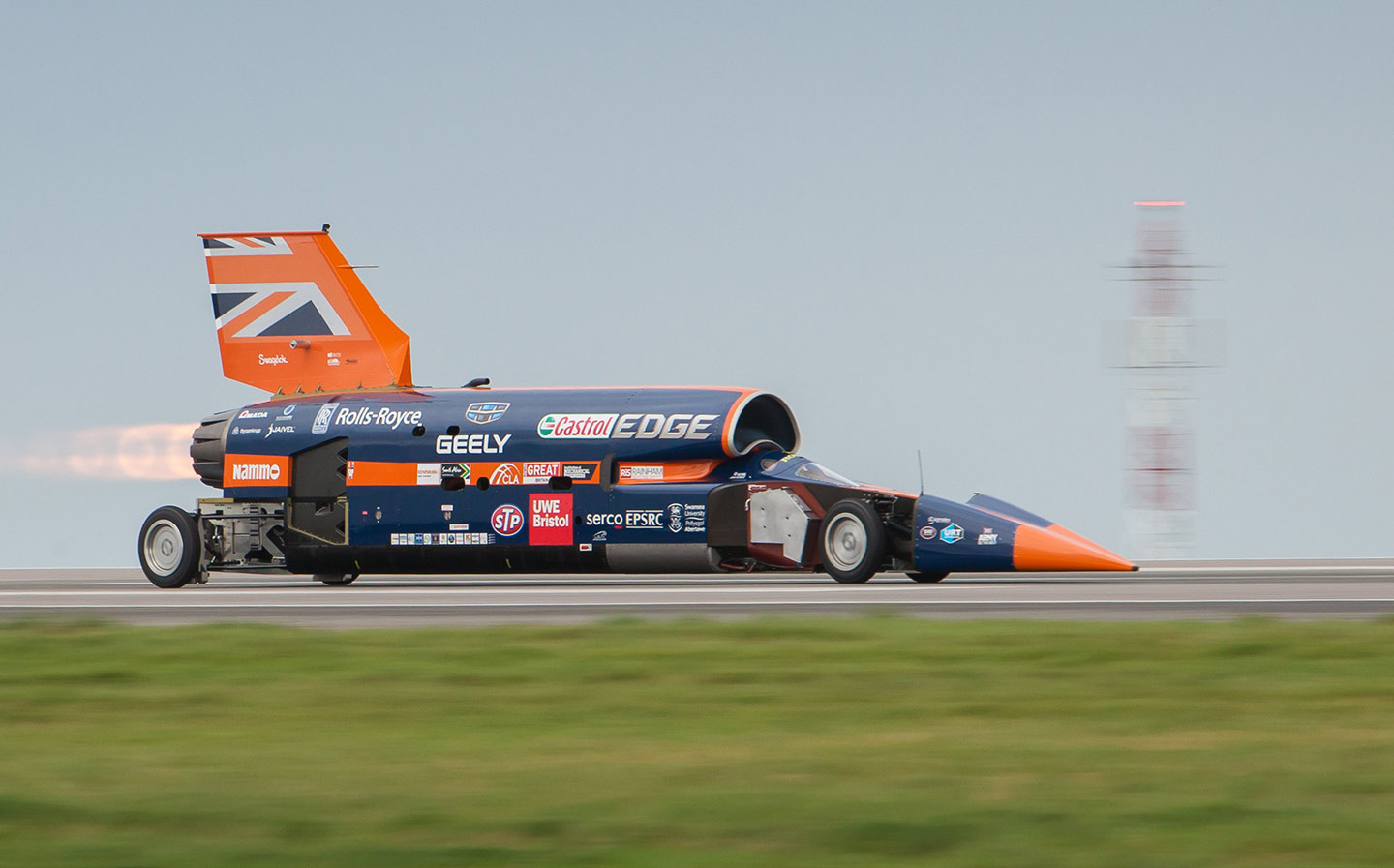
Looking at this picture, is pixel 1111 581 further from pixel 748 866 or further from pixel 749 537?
pixel 748 866

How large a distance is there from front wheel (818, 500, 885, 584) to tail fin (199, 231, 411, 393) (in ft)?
27.5

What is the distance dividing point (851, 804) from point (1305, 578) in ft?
56.2

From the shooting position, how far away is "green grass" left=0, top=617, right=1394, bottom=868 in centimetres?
534

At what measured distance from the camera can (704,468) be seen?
21.2 metres

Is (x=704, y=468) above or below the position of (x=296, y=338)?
below

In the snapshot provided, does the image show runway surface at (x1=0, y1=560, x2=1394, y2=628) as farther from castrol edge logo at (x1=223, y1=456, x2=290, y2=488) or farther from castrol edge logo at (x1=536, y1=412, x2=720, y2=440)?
castrol edge logo at (x1=536, y1=412, x2=720, y2=440)

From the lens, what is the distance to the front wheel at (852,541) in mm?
19688

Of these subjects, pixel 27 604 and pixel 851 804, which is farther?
pixel 27 604

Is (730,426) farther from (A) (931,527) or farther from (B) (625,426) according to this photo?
(A) (931,527)

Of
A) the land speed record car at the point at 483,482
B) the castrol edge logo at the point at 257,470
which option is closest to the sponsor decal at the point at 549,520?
the land speed record car at the point at 483,482

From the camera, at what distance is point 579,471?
21609 mm

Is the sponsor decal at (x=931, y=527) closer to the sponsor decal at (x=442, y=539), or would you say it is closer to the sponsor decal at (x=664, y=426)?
the sponsor decal at (x=664, y=426)

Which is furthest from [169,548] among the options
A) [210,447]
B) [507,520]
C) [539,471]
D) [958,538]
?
[958,538]

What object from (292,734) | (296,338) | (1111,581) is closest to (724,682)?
(292,734)
